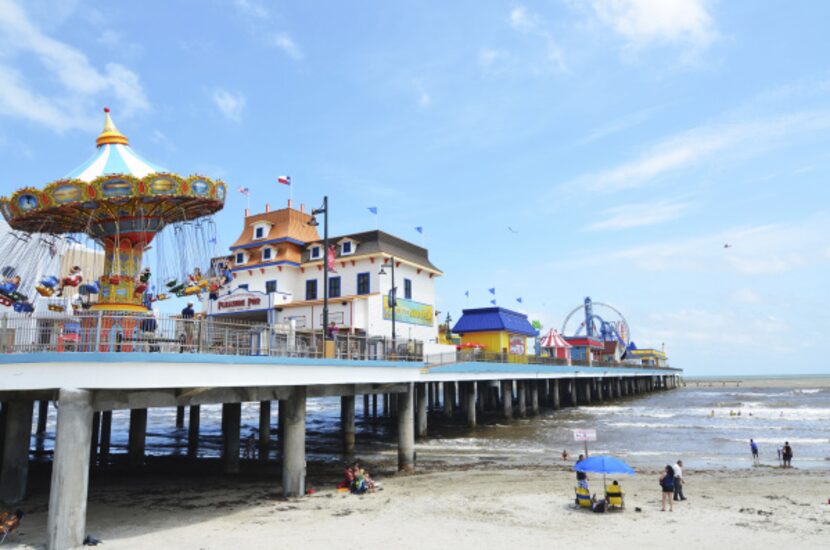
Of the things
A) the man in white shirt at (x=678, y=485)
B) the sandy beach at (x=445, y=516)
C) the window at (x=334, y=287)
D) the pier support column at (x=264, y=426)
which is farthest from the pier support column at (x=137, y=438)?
the man in white shirt at (x=678, y=485)

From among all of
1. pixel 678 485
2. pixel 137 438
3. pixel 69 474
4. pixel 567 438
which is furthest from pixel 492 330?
pixel 69 474

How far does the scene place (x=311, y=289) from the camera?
39031mm

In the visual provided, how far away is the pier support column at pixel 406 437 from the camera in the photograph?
24.4 metres

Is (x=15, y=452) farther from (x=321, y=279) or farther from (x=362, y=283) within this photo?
(x=321, y=279)

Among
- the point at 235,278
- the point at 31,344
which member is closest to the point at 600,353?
the point at 235,278

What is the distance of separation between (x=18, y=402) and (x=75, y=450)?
6.93 metres

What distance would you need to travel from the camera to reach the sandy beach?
1399cm

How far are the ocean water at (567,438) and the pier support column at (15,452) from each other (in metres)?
13.1

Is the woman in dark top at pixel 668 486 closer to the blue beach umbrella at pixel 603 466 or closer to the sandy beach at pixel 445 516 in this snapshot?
the sandy beach at pixel 445 516

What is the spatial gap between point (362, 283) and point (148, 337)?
883 inches

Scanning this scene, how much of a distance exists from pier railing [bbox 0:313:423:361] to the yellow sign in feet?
51.0

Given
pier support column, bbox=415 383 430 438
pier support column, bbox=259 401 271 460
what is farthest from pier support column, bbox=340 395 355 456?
pier support column, bbox=415 383 430 438

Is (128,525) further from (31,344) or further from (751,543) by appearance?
(751,543)

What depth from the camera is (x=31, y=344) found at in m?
13.9
